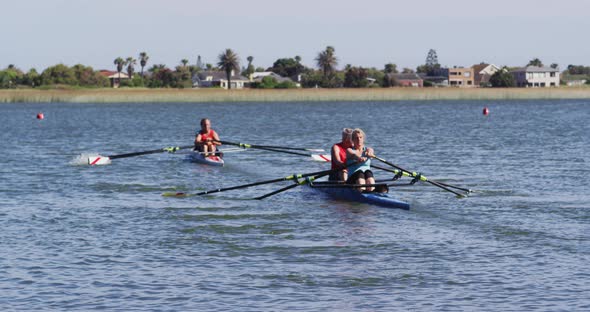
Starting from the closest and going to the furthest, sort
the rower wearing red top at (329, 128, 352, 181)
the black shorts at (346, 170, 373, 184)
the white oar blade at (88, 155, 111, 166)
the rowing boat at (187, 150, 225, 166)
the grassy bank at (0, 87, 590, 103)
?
1. the black shorts at (346, 170, 373, 184)
2. the rower wearing red top at (329, 128, 352, 181)
3. the white oar blade at (88, 155, 111, 166)
4. the rowing boat at (187, 150, 225, 166)
5. the grassy bank at (0, 87, 590, 103)

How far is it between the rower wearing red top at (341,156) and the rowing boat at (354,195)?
0.22 metres

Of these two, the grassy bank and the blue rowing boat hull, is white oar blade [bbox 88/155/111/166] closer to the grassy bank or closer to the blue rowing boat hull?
the blue rowing boat hull

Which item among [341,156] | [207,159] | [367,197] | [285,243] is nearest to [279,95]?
[207,159]

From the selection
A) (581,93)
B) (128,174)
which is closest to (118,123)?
(128,174)

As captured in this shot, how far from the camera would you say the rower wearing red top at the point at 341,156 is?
23859mm

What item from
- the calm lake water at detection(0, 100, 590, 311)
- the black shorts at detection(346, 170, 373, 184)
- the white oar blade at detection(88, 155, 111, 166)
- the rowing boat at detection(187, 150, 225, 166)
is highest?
the black shorts at detection(346, 170, 373, 184)

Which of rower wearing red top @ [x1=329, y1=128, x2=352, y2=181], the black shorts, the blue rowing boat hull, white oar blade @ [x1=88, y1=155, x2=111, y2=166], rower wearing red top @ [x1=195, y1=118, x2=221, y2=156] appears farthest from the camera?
rower wearing red top @ [x1=195, y1=118, x2=221, y2=156]

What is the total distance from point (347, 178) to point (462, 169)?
35.9 ft

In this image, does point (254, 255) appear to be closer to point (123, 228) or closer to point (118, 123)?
point (123, 228)

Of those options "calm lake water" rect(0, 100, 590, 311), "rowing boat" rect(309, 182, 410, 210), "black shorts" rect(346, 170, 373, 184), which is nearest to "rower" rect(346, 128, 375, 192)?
"black shorts" rect(346, 170, 373, 184)

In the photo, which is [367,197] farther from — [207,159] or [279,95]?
[279,95]

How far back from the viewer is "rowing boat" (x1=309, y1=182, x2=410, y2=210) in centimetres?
2250

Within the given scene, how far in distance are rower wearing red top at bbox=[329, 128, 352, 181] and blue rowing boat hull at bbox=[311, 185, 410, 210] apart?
0.33 m

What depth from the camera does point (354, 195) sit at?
2366 centimetres
